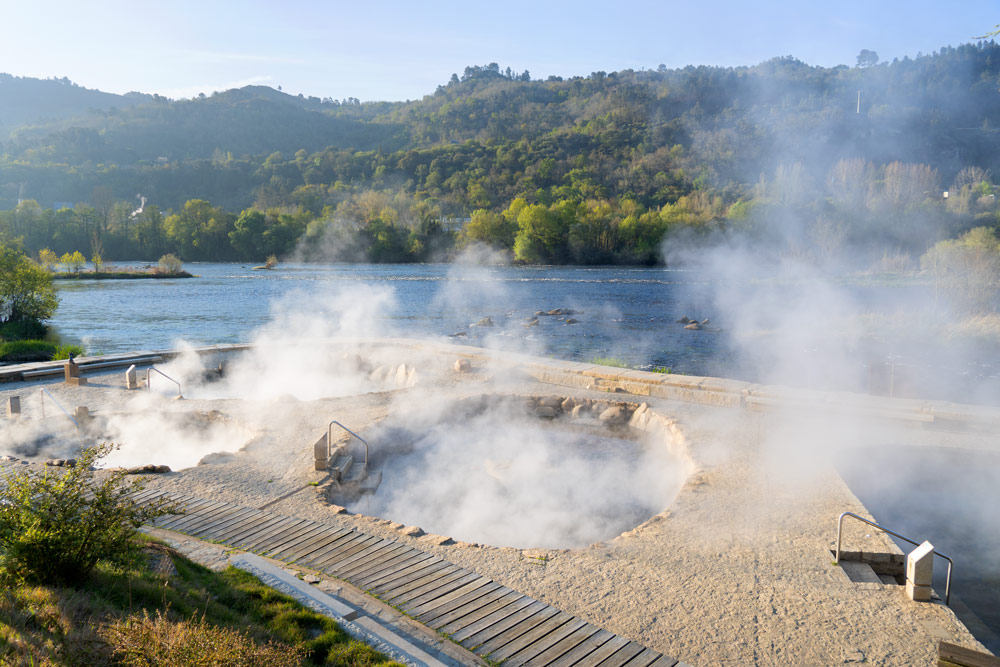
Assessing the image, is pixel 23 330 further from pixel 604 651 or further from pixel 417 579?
pixel 604 651

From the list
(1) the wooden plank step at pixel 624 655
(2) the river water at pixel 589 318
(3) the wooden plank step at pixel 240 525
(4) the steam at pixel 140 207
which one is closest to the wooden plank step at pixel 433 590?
(1) the wooden plank step at pixel 624 655

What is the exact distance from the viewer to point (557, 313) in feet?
94.7

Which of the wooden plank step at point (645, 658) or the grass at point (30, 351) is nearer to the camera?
the wooden plank step at point (645, 658)

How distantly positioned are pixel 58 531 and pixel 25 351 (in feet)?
47.6

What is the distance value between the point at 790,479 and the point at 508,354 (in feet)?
22.7

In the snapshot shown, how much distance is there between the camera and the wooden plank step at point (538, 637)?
3553 mm

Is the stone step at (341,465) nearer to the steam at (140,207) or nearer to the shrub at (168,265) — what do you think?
the shrub at (168,265)

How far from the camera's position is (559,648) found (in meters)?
3.60

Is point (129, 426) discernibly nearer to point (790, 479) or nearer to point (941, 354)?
point (790, 479)

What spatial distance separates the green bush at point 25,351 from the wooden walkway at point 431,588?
11.7 metres

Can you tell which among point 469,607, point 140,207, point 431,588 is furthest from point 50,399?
point 140,207

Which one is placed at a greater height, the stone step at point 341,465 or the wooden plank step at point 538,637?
the wooden plank step at point 538,637

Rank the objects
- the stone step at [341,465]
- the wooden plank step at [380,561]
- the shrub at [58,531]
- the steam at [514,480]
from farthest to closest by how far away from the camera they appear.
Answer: the stone step at [341,465], the steam at [514,480], the wooden plank step at [380,561], the shrub at [58,531]

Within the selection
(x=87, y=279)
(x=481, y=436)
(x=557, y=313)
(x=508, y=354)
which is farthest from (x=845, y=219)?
(x=87, y=279)
